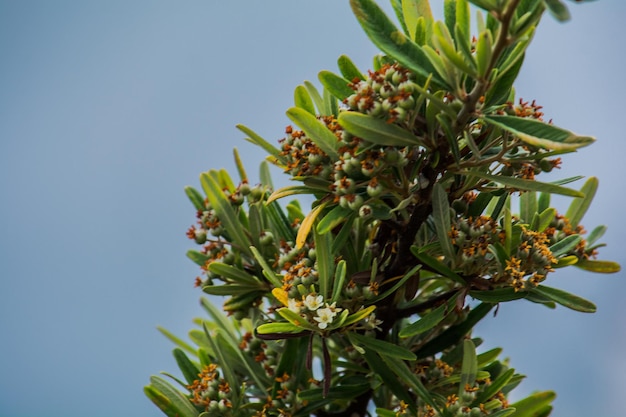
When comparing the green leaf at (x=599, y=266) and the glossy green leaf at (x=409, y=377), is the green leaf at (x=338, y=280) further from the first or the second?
the green leaf at (x=599, y=266)

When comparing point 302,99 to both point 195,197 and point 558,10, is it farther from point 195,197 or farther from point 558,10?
point 558,10

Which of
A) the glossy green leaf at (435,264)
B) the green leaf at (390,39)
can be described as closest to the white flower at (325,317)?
the glossy green leaf at (435,264)

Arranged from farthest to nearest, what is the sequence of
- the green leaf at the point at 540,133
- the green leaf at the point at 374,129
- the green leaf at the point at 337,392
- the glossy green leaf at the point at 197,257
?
the glossy green leaf at the point at 197,257 → the green leaf at the point at 337,392 → the green leaf at the point at 374,129 → the green leaf at the point at 540,133

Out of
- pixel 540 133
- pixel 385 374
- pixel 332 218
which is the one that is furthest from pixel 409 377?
pixel 540 133

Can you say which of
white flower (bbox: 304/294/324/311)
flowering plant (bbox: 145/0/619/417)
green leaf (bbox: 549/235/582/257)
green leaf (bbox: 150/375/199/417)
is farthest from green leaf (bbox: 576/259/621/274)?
green leaf (bbox: 150/375/199/417)

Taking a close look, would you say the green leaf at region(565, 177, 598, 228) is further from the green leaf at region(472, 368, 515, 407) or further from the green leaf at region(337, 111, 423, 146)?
the green leaf at region(337, 111, 423, 146)

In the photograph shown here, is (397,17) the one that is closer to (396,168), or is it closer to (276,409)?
(396,168)
